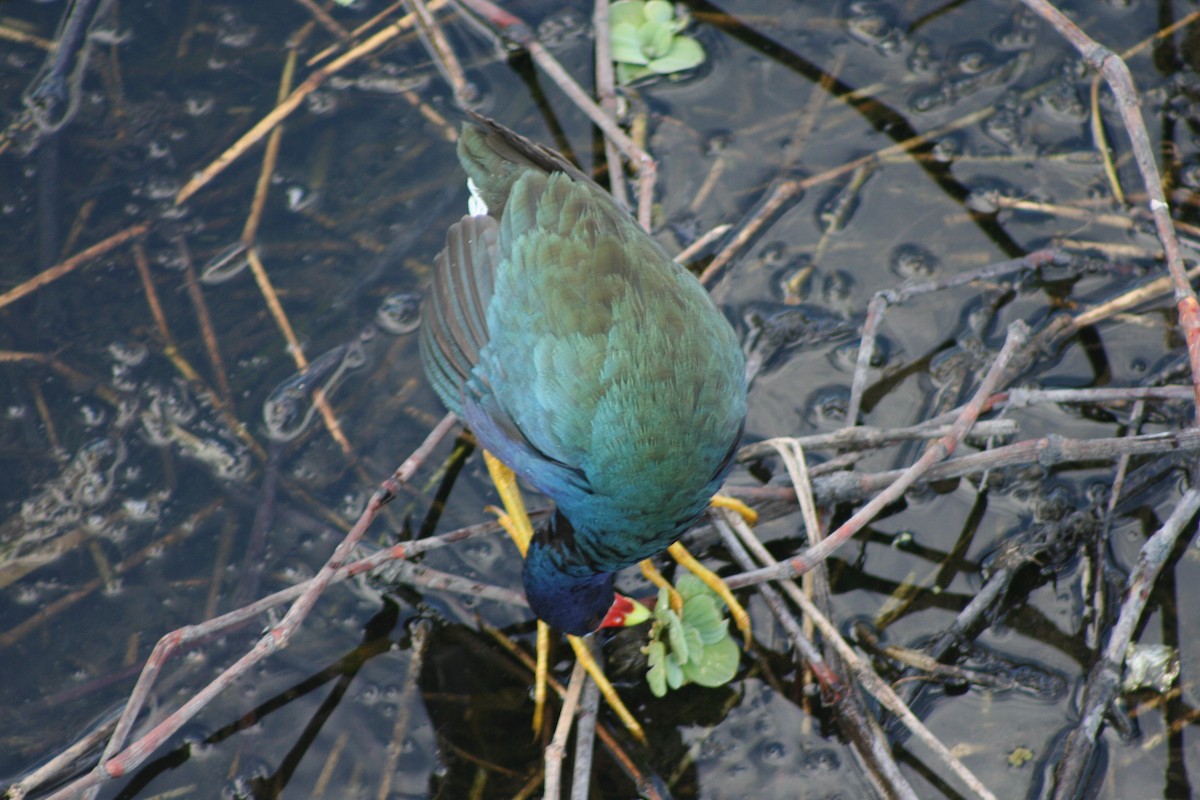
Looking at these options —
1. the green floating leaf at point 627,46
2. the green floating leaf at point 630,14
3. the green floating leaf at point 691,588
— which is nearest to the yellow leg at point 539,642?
the green floating leaf at point 691,588

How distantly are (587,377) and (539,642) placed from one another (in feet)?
2.88

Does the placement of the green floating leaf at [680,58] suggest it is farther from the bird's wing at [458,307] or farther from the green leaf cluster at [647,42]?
the bird's wing at [458,307]

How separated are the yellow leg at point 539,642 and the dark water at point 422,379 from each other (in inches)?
3.0

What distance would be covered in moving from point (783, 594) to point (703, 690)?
37 centimetres

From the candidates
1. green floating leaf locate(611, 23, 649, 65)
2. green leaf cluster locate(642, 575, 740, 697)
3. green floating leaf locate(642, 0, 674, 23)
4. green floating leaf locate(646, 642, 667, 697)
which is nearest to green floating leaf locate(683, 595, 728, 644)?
green leaf cluster locate(642, 575, 740, 697)

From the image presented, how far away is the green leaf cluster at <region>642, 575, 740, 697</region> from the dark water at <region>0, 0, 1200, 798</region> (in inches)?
4.9

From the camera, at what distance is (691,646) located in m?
2.97

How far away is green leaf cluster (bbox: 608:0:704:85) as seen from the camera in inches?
152

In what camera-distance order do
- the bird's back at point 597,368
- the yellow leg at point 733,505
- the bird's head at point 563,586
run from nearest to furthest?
the bird's back at point 597,368
the bird's head at point 563,586
the yellow leg at point 733,505

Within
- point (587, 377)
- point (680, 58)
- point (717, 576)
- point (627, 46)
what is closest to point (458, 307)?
point (587, 377)

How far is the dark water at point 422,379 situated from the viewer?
9.93ft

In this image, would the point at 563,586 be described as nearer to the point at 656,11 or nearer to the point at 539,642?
the point at 539,642

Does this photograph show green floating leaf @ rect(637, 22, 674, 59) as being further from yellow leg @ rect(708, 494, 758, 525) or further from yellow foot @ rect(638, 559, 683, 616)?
yellow foot @ rect(638, 559, 683, 616)

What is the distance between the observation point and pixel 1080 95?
3883 mm
